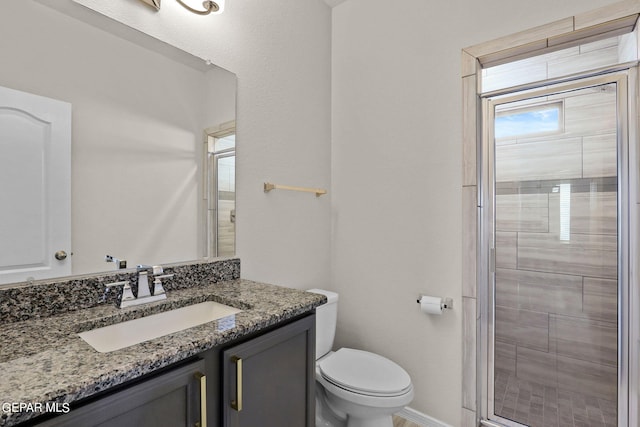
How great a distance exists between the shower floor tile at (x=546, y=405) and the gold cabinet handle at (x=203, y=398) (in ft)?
5.65

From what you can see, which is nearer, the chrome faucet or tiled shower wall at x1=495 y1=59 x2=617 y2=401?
the chrome faucet

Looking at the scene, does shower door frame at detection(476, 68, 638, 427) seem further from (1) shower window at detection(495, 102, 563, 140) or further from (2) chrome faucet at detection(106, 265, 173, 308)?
(2) chrome faucet at detection(106, 265, 173, 308)

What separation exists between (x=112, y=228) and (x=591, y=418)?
2468 mm

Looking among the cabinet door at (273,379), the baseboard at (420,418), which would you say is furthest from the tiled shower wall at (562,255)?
the cabinet door at (273,379)

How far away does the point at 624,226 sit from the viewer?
5.04 feet

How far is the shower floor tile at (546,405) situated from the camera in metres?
1.65

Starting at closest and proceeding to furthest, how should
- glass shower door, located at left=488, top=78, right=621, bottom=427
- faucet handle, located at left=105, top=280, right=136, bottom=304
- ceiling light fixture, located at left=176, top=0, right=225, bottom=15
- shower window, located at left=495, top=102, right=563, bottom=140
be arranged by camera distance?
faucet handle, located at left=105, top=280, right=136, bottom=304
ceiling light fixture, located at left=176, top=0, right=225, bottom=15
glass shower door, located at left=488, top=78, right=621, bottom=427
shower window, located at left=495, top=102, right=563, bottom=140

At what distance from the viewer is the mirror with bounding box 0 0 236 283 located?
102 centimetres

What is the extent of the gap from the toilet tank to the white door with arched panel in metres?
1.23

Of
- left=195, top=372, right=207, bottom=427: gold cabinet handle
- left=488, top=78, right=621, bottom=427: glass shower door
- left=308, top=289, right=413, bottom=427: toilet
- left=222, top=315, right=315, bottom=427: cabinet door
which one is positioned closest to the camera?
left=195, top=372, right=207, bottom=427: gold cabinet handle

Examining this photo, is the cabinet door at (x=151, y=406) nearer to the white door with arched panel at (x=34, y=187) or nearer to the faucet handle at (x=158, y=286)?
the faucet handle at (x=158, y=286)

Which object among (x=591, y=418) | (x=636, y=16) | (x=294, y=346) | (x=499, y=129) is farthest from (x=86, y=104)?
(x=591, y=418)

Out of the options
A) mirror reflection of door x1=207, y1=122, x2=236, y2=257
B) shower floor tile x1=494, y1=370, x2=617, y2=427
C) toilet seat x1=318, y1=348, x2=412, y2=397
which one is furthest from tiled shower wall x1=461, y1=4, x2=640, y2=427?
mirror reflection of door x1=207, y1=122, x2=236, y2=257

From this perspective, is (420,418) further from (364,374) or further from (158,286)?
(158,286)
